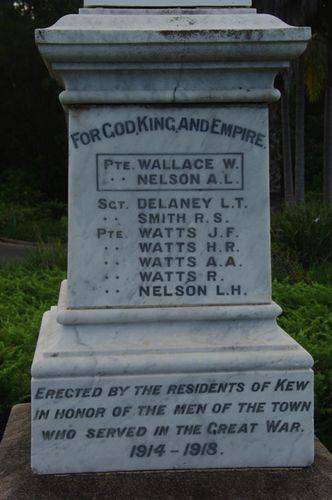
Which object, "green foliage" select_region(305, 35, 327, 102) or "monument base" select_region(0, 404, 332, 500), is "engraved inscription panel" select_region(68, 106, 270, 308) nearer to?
"monument base" select_region(0, 404, 332, 500)

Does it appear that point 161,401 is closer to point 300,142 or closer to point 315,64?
point 300,142

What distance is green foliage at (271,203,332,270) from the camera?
30.2ft

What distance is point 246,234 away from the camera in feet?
11.0

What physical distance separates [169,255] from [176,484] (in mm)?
971

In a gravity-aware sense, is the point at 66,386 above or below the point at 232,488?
above

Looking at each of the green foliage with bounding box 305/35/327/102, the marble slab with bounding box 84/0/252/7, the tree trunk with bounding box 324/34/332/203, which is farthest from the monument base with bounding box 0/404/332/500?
the green foliage with bounding box 305/35/327/102

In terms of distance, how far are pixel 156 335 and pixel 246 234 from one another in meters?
0.60

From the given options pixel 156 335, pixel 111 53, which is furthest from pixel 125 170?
pixel 156 335

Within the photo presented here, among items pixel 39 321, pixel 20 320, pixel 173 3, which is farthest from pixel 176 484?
pixel 20 320

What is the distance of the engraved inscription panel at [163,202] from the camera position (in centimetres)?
→ 327

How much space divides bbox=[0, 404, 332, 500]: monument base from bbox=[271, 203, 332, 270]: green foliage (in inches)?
233

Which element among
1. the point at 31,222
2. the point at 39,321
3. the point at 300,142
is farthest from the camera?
the point at 31,222

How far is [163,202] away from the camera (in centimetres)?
330

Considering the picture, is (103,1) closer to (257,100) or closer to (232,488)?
(257,100)
